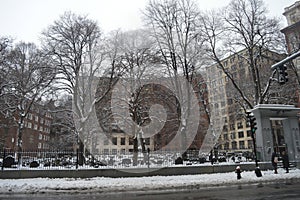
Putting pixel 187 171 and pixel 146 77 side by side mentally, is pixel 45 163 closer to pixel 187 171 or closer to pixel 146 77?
pixel 187 171

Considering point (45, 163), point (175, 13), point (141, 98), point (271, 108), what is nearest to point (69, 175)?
point (45, 163)

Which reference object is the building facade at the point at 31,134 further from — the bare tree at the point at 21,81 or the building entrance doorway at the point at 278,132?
the building entrance doorway at the point at 278,132

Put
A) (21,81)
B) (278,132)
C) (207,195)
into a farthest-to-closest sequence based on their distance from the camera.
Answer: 1. (278,132)
2. (21,81)
3. (207,195)

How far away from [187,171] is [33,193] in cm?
1056

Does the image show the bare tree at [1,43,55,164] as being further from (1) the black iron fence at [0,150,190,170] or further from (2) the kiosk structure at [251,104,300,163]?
(2) the kiosk structure at [251,104,300,163]

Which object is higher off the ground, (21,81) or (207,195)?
(21,81)

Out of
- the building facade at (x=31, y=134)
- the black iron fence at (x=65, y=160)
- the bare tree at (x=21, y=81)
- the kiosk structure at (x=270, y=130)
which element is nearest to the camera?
the black iron fence at (x=65, y=160)

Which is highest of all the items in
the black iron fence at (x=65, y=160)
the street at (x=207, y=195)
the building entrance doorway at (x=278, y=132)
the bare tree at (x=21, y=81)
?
the bare tree at (x=21, y=81)

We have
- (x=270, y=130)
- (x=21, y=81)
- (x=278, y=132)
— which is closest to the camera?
(x=270, y=130)

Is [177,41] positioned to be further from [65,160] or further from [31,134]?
[31,134]

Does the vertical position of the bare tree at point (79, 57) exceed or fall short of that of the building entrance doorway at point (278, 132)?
it exceeds it

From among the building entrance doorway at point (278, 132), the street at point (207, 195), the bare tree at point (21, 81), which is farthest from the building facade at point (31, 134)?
the building entrance doorway at point (278, 132)

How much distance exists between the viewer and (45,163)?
725 inches

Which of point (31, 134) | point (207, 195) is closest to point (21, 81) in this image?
point (207, 195)
